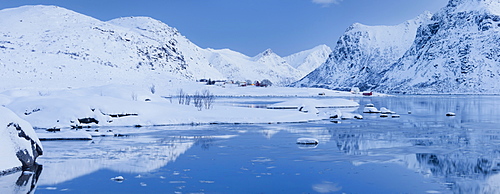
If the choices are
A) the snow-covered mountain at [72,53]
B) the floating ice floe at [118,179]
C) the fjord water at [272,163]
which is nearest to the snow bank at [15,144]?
the fjord water at [272,163]

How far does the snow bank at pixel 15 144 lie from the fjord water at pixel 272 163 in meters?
0.71

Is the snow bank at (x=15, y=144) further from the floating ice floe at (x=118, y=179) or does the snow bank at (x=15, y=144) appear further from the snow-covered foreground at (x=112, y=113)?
the snow-covered foreground at (x=112, y=113)

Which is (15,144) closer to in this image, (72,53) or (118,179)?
(118,179)

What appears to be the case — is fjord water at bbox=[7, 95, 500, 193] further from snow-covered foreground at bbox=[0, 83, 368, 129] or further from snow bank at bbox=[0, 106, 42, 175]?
snow-covered foreground at bbox=[0, 83, 368, 129]

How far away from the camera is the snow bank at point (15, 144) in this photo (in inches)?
649

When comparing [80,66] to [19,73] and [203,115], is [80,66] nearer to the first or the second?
[19,73]

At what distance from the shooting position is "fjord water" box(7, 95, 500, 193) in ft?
48.1

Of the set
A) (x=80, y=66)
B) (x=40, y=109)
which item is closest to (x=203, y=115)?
(x=40, y=109)

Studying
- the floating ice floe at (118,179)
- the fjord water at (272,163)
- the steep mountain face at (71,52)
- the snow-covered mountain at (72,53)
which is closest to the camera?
the fjord water at (272,163)

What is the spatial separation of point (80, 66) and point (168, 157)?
342ft

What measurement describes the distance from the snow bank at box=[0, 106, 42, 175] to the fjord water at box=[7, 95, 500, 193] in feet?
2.33

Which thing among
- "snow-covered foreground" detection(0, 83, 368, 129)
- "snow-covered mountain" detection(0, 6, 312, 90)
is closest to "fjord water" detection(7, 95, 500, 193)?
"snow-covered foreground" detection(0, 83, 368, 129)

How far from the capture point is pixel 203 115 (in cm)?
3856

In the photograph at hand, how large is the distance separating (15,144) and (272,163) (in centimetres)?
936
